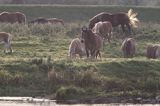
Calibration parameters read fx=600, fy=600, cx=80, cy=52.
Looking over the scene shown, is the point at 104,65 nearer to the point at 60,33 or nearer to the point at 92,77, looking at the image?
the point at 92,77

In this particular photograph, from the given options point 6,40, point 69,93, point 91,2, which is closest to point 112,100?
point 69,93

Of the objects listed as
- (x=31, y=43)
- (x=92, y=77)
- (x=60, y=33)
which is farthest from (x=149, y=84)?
(x=60, y=33)

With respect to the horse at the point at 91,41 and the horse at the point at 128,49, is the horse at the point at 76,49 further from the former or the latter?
the horse at the point at 128,49

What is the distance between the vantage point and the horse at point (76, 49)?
92.6 feet

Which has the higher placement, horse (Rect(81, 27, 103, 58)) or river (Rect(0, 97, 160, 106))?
Answer: horse (Rect(81, 27, 103, 58))

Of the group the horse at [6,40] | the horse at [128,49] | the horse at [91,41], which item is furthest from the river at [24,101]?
the horse at [6,40]

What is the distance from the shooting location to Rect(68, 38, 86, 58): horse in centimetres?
2823

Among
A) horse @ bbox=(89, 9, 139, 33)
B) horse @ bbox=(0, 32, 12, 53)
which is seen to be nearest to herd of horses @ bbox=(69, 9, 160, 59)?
horse @ bbox=(0, 32, 12, 53)

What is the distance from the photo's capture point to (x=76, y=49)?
28.3 metres

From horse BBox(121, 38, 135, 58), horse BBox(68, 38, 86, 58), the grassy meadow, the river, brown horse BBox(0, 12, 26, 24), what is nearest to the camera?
the river

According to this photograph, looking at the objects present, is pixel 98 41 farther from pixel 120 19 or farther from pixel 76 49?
pixel 120 19

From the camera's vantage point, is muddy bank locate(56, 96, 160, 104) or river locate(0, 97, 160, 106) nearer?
river locate(0, 97, 160, 106)

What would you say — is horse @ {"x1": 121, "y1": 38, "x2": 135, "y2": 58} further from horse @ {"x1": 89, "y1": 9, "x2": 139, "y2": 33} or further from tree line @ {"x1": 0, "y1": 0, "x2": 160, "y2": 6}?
tree line @ {"x1": 0, "y1": 0, "x2": 160, "y2": 6}

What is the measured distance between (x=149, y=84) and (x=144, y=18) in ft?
106
